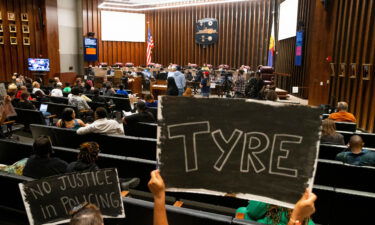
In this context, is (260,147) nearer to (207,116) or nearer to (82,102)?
(207,116)

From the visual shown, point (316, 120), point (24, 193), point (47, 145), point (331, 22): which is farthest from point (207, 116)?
point (331, 22)

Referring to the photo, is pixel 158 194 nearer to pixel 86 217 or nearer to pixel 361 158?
pixel 86 217

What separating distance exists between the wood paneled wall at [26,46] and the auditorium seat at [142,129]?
1102 cm

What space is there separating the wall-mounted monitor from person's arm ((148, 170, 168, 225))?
47.1 ft

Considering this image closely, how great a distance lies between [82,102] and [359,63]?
272 inches

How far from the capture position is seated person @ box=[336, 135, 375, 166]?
3217 mm

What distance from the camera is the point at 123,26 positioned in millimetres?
18516

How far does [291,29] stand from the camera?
1377cm

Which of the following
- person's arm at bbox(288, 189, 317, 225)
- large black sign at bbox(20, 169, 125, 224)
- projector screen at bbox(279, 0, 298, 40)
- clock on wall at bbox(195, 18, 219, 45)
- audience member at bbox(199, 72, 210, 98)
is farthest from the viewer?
clock on wall at bbox(195, 18, 219, 45)

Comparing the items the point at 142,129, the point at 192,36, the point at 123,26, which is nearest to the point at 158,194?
the point at 142,129

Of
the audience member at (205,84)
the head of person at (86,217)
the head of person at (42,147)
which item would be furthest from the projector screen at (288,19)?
the head of person at (86,217)

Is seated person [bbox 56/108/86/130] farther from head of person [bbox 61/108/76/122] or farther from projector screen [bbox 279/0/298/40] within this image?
projector screen [bbox 279/0/298/40]

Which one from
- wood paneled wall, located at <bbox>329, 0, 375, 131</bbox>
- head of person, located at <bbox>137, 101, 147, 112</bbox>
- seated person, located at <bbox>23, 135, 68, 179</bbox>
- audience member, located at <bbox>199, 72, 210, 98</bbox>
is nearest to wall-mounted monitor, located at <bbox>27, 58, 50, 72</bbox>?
audience member, located at <bbox>199, 72, 210, 98</bbox>

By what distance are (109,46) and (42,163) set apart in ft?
53.2
